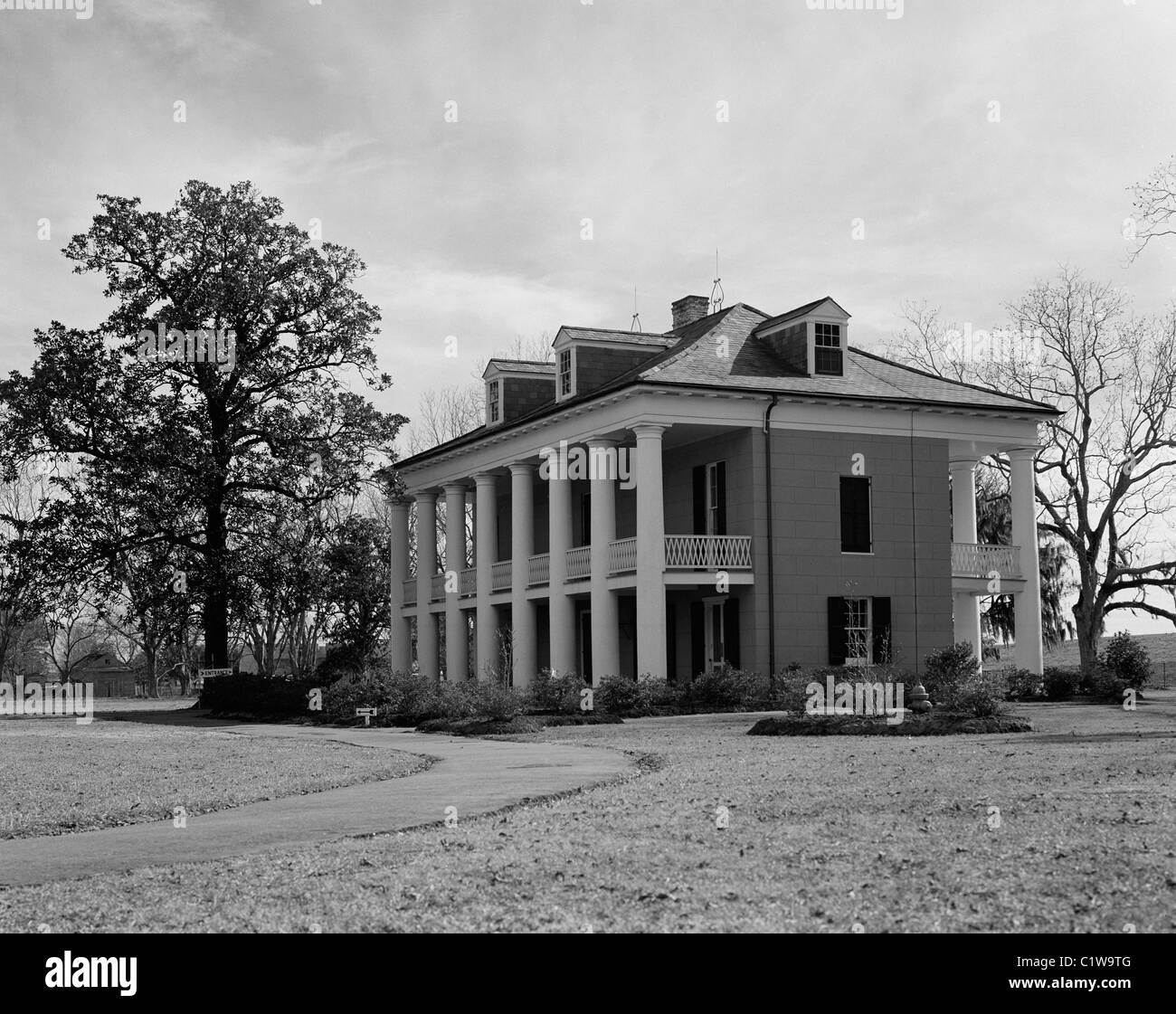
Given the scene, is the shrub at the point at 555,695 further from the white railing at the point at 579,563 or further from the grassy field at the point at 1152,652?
the grassy field at the point at 1152,652

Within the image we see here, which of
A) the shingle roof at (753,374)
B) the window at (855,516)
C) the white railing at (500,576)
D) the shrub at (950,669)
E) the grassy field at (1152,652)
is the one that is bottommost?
the grassy field at (1152,652)

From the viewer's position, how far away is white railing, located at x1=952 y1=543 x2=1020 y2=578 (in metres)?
36.2

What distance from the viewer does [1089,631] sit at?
48844mm

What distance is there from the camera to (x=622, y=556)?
111 feet

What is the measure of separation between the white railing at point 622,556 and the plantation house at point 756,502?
0.05 metres

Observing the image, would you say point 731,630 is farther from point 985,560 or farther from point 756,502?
point 985,560

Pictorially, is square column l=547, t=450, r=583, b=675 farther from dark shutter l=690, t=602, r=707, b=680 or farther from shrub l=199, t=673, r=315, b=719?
shrub l=199, t=673, r=315, b=719

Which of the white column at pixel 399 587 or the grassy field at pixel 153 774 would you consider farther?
the white column at pixel 399 587

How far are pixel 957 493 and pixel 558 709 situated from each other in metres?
15.4

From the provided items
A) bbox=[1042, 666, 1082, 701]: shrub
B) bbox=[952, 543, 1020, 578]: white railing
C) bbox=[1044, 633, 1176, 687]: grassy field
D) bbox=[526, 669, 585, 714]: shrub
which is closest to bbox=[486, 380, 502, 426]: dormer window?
bbox=[526, 669, 585, 714]: shrub

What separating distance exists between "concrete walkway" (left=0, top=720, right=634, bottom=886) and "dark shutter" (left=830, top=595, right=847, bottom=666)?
14.6 meters

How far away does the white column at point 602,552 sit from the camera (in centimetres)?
3350

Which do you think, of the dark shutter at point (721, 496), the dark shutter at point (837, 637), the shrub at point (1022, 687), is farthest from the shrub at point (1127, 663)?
the dark shutter at point (721, 496)
